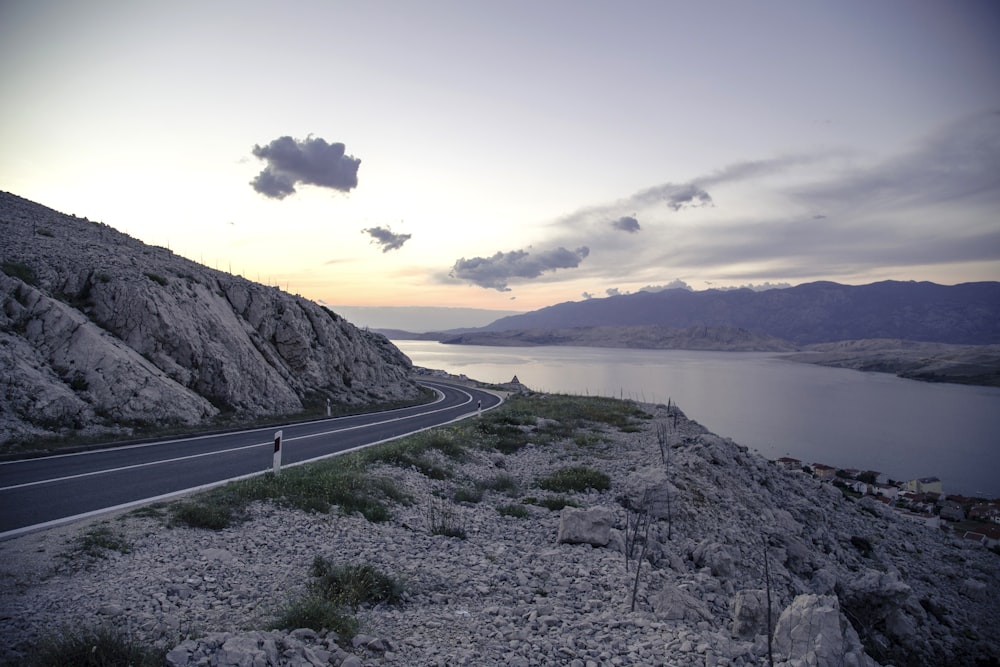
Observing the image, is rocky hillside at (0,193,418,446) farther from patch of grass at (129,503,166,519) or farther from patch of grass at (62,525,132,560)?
patch of grass at (62,525,132,560)

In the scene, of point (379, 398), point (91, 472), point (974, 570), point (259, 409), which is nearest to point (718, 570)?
point (91, 472)

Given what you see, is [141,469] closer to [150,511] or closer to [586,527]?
[150,511]

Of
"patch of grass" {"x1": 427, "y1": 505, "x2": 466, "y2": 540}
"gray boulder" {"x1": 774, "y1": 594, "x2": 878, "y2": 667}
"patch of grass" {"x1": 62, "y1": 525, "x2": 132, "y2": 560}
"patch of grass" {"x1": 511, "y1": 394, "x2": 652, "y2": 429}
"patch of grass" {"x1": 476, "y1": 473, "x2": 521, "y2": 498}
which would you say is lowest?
"patch of grass" {"x1": 511, "y1": 394, "x2": 652, "y2": 429}

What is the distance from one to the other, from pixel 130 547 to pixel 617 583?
26.7 ft

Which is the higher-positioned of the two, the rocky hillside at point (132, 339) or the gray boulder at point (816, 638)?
the rocky hillside at point (132, 339)

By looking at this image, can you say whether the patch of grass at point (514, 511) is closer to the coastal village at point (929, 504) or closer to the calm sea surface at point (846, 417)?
the coastal village at point (929, 504)

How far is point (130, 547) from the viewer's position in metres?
8.21

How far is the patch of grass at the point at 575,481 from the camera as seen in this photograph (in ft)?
50.8

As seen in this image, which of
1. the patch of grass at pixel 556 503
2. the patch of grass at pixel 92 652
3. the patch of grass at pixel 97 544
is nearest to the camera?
the patch of grass at pixel 92 652

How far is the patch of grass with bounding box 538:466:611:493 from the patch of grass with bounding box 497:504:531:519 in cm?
252

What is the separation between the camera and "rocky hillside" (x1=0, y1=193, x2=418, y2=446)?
18.3 m

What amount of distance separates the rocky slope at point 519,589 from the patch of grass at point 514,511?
150mm

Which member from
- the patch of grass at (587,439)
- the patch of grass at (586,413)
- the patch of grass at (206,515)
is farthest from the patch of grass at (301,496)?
the patch of grass at (586,413)

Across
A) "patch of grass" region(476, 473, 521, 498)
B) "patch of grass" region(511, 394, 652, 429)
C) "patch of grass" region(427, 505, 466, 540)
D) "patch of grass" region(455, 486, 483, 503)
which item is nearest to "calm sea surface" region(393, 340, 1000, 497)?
"patch of grass" region(511, 394, 652, 429)
